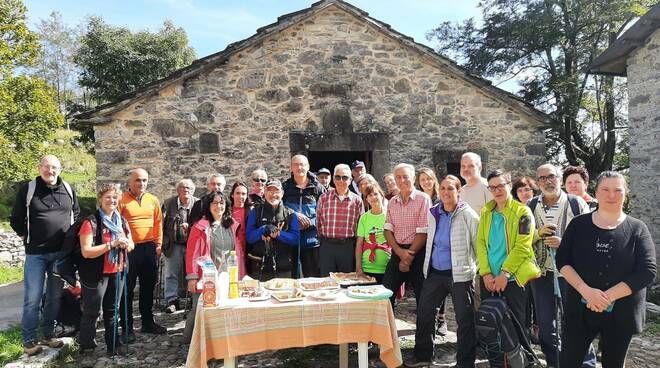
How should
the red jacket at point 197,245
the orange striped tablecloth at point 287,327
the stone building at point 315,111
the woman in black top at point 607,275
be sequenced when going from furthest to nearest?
the stone building at point 315,111 → the red jacket at point 197,245 → the orange striped tablecloth at point 287,327 → the woman in black top at point 607,275

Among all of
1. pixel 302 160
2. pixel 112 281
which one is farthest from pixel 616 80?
pixel 112 281

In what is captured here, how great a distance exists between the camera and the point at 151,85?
6785 mm

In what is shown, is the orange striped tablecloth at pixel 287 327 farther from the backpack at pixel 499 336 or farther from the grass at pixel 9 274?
the grass at pixel 9 274

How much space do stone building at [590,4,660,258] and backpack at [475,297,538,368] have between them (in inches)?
196

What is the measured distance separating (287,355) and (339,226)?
1413mm

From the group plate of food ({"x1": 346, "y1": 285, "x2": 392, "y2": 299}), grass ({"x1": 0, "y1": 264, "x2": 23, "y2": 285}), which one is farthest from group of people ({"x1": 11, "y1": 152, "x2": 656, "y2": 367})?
grass ({"x1": 0, "y1": 264, "x2": 23, "y2": 285})

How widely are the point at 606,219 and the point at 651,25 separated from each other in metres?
5.31

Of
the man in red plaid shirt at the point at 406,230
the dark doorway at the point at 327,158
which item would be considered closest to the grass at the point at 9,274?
the dark doorway at the point at 327,158

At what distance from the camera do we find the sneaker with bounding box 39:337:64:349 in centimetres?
436

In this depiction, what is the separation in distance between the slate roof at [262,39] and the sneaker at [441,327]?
175 inches

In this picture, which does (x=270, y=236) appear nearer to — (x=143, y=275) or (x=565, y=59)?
(x=143, y=275)

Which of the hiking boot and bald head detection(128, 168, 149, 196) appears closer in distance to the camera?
bald head detection(128, 168, 149, 196)

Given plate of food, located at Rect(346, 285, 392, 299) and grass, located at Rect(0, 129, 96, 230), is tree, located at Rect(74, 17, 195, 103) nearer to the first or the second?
grass, located at Rect(0, 129, 96, 230)

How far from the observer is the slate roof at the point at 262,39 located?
264 inches
